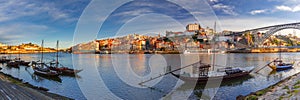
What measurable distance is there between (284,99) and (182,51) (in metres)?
87.6

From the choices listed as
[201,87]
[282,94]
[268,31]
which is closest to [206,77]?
[201,87]

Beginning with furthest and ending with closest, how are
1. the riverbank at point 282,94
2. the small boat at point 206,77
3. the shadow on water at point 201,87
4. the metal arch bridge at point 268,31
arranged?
the metal arch bridge at point 268,31 → the small boat at point 206,77 → the shadow on water at point 201,87 → the riverbank at point 282,94

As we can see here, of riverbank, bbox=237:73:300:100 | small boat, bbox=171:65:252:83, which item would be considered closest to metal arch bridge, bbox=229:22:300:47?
small boat, bbox=171:65:252:83

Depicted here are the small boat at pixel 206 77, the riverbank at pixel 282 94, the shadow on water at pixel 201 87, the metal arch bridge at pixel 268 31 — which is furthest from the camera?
the metal arch bridge at pixel 268 31

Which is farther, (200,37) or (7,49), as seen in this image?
(7,49)

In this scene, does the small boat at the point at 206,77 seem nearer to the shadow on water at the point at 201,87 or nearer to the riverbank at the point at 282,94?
the shadow on water at the point at 201,87

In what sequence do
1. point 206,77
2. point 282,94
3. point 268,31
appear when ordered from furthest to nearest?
point 268,31, point 206,77, point 282,94

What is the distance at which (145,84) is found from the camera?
16.7 metres

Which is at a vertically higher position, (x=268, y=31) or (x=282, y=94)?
(x=268, y=31)

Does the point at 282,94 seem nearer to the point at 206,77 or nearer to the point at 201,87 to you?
the point at 201,87

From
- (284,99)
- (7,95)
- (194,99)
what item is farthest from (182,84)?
(7,95)

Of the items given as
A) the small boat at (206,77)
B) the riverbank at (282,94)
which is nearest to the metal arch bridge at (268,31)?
the small boat at (206,77)

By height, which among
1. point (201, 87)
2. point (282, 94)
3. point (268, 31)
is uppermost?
point (268, 31)

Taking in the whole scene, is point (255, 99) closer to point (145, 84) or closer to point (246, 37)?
point (145, 84)
